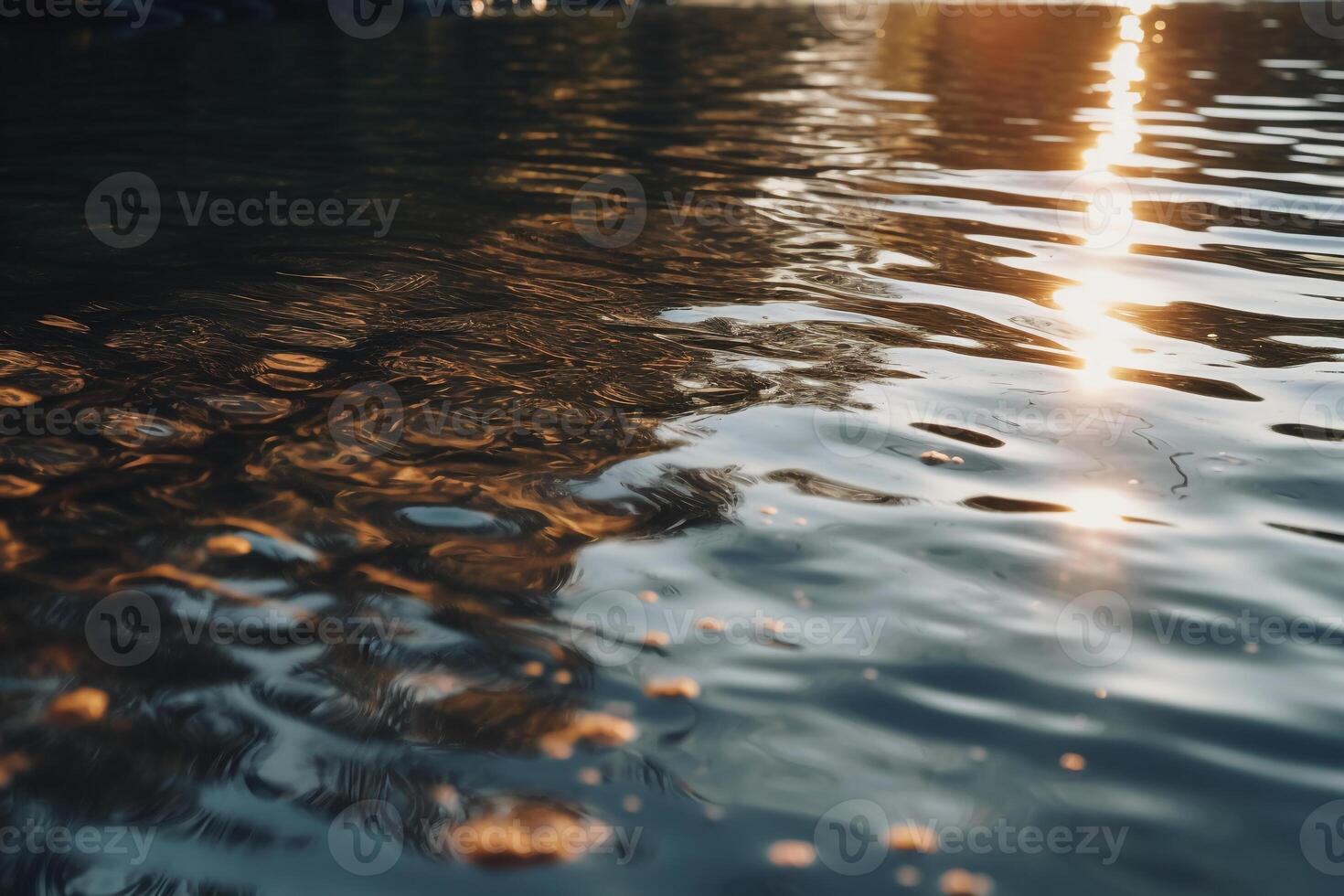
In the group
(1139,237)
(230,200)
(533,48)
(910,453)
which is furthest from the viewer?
(533,48)

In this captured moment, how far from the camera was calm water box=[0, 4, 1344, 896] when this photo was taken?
2.14 meters

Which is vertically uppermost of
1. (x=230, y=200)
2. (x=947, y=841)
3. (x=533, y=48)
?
(x=533, y=48)

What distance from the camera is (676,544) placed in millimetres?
3104

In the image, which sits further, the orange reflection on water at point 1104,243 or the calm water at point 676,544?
the orange reflection on water at point 1104,243

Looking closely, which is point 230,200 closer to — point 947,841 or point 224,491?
point 224,491

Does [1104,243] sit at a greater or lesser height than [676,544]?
greater

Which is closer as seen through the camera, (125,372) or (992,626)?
(992,626)

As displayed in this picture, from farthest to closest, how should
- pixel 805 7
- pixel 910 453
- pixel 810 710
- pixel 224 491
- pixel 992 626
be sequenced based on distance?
pixel 805 7 < pixel 910 453 < pixel 224 491 < pixel 992 626 < pixel 810 710

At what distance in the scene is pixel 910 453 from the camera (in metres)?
3.68

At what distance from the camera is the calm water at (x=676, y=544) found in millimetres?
2139

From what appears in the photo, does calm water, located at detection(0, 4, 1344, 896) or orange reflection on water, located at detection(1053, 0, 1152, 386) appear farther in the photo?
orange reflection on water, located at detection(1053, 0, 1152, 386)

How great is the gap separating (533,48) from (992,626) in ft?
60.6

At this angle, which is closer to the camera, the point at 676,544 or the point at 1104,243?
the point at 676,544

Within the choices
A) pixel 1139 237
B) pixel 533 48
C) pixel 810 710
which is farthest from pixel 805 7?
pixel 810 710
